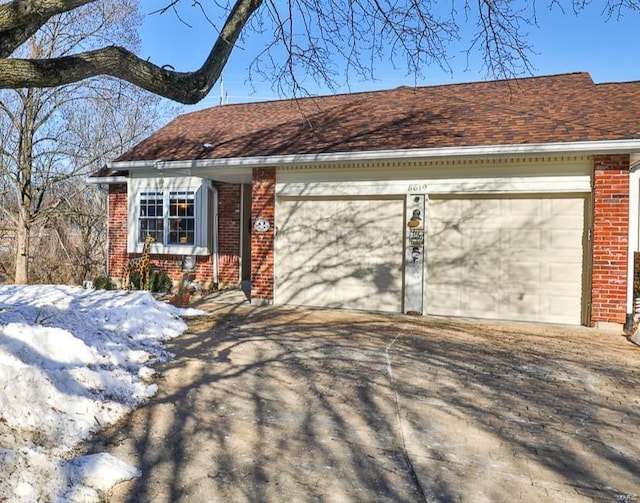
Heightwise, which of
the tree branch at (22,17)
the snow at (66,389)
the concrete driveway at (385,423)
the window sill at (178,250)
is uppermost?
the tree branch at (22,17)

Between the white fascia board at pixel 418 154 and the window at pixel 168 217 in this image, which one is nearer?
the white fascia board at pixel 418 154

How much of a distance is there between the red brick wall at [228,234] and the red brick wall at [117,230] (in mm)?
2670

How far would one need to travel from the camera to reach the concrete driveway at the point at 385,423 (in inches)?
131

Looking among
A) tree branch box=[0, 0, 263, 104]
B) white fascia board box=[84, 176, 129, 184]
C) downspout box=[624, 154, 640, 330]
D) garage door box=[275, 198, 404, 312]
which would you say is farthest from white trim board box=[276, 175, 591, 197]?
white fascia board box=[84, 176, 129, 184]

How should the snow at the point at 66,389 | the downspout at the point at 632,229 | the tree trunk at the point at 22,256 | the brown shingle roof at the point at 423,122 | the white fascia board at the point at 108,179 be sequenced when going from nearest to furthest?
the snow at the point at 66,389, the downspout at the point at 632,229, the brown shingle roof at the point at 423,122, the white fascia board at the point at 108,179, the tree trunk at the point at 22,256

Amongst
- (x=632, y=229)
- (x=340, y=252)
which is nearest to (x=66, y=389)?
(x=340, y=252)

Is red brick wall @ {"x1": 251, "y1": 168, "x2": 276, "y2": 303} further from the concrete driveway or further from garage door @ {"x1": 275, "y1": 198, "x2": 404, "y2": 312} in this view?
the concrete driveway

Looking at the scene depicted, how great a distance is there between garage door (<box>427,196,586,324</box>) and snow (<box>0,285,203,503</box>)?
4787mm

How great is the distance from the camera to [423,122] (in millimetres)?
10375

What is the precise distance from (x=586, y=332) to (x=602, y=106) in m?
4.24

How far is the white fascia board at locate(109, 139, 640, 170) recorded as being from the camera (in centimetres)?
801

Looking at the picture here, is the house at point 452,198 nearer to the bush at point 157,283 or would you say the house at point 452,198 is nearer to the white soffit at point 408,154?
the white soffit at point 408,154

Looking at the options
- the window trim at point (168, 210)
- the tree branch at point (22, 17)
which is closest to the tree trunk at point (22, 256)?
the window trim at point (168, 210)

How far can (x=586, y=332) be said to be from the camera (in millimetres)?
8227
